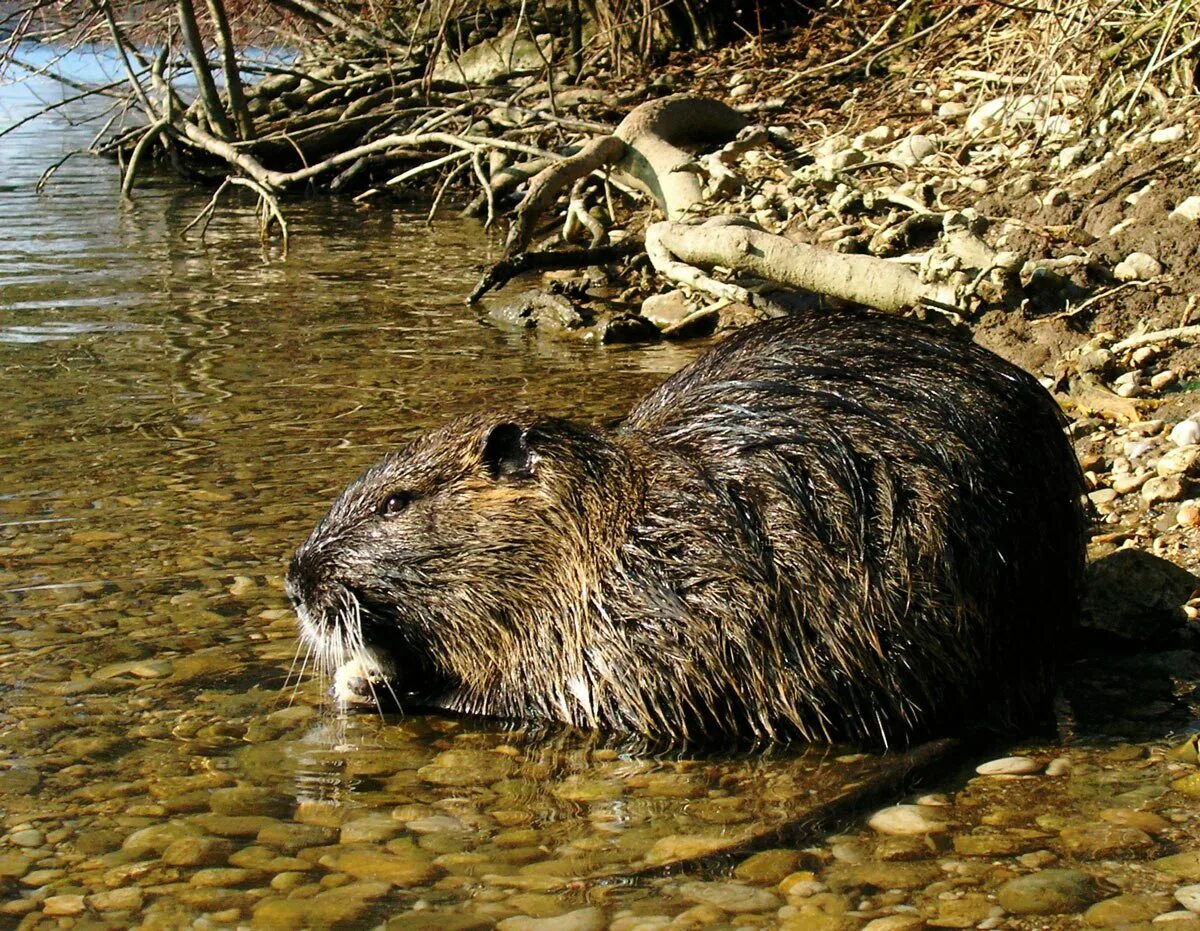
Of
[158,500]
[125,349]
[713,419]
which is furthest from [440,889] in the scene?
[125,349]

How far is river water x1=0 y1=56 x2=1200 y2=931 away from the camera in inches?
102

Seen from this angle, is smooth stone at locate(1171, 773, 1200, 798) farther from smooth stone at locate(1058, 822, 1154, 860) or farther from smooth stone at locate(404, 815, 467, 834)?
smooth stone at locate(404, 815, 467, 834)

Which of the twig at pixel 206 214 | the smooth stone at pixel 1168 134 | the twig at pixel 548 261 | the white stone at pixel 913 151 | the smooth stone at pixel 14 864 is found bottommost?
the smooth stone at pixel 14 864

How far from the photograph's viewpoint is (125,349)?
7.62m

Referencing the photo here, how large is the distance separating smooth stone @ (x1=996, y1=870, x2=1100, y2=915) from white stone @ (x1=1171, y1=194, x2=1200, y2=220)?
397cm

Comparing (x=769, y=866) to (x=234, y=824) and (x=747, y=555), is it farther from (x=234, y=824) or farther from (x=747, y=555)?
(x=234, y=824)

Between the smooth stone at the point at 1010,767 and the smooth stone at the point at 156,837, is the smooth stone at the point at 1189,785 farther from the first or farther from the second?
the smooth stone at the point at 156,837

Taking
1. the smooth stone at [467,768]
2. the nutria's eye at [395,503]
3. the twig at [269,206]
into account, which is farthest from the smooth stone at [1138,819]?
the twig at [269,206]

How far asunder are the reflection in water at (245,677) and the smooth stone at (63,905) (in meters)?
0.03

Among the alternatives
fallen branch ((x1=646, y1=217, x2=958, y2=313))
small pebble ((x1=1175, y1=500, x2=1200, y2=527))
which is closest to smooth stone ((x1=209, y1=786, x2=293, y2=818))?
small pebble ((x1=1175, y1=500, x2=1200, y2=527))

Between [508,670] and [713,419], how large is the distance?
74 centimetres

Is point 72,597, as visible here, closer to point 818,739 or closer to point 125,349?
point 818,739

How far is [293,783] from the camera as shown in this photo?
122 inches

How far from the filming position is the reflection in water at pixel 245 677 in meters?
2.75
